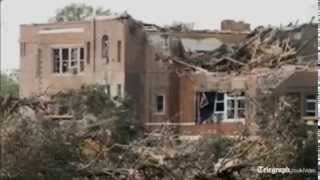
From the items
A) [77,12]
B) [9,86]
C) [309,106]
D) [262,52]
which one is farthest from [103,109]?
[309,106]

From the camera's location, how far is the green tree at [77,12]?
5.67 metres

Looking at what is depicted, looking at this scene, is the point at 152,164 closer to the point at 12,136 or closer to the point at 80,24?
the point at 12,136

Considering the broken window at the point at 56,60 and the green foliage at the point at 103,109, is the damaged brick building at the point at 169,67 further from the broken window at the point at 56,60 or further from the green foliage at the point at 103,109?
the green foliage at the point at 103,109

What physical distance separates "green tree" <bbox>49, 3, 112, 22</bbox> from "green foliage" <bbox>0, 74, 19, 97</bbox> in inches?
34.4

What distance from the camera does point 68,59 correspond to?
239 inches

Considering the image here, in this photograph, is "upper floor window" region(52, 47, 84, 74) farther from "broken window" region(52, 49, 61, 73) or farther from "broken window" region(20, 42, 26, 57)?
"broken window" region(20, 42, 26, 57)

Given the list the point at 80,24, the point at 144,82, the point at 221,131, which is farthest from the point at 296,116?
the point at 80,24

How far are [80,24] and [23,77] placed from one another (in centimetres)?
110

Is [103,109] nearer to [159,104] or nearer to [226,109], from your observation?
[159,104]

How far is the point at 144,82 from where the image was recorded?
6441 millimetres

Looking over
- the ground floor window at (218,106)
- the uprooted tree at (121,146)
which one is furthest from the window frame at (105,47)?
the ground floor window at (218,106)

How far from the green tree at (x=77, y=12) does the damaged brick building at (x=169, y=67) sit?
12 cm

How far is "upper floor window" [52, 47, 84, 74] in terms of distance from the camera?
20.3 feet

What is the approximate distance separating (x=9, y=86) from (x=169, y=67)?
2.21m
